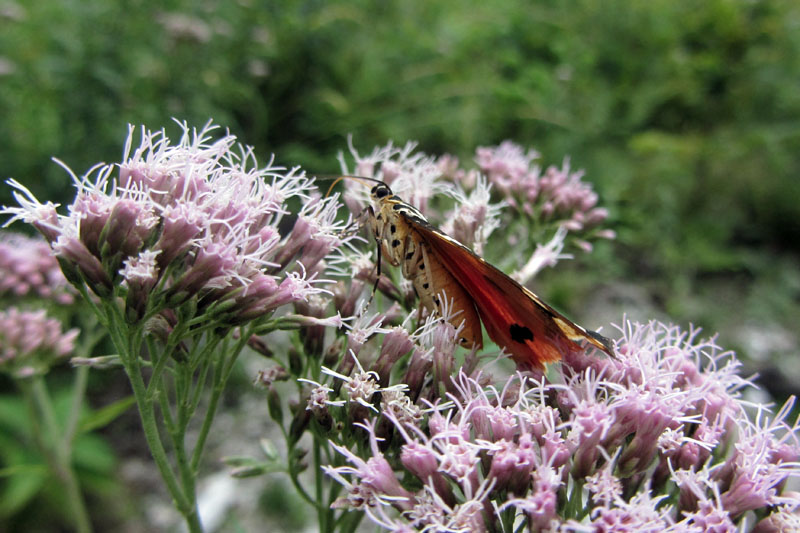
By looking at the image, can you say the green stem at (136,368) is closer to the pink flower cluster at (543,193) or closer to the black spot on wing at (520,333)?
the black spot on wing at (520,333)

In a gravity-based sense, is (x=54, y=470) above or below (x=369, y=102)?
below

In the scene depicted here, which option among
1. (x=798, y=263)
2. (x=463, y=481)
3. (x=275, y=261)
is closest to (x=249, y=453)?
(x=275, y=261)

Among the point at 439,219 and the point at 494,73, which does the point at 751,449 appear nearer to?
the point at 439,219

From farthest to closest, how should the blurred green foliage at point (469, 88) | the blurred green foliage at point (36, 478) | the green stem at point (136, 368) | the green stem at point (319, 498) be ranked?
the blurred green foliage at point (469, 88) → the blurred green foliage at point (36, 478) → the green stem at point (319, 498) → the green stem at point (136, 368)

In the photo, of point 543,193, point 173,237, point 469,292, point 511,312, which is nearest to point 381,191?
point 469,292

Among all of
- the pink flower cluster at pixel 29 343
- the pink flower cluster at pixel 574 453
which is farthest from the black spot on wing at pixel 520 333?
the pink flower cluster at pixel 29 343

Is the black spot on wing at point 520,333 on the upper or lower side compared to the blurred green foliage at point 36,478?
upper

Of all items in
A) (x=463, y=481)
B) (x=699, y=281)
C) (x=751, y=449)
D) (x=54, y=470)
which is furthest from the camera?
(x=699, y=281)

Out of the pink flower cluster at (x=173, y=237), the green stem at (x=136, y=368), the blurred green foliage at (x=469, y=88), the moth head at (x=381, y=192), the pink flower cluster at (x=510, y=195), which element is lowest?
the green stem at (x=136, y=368)
